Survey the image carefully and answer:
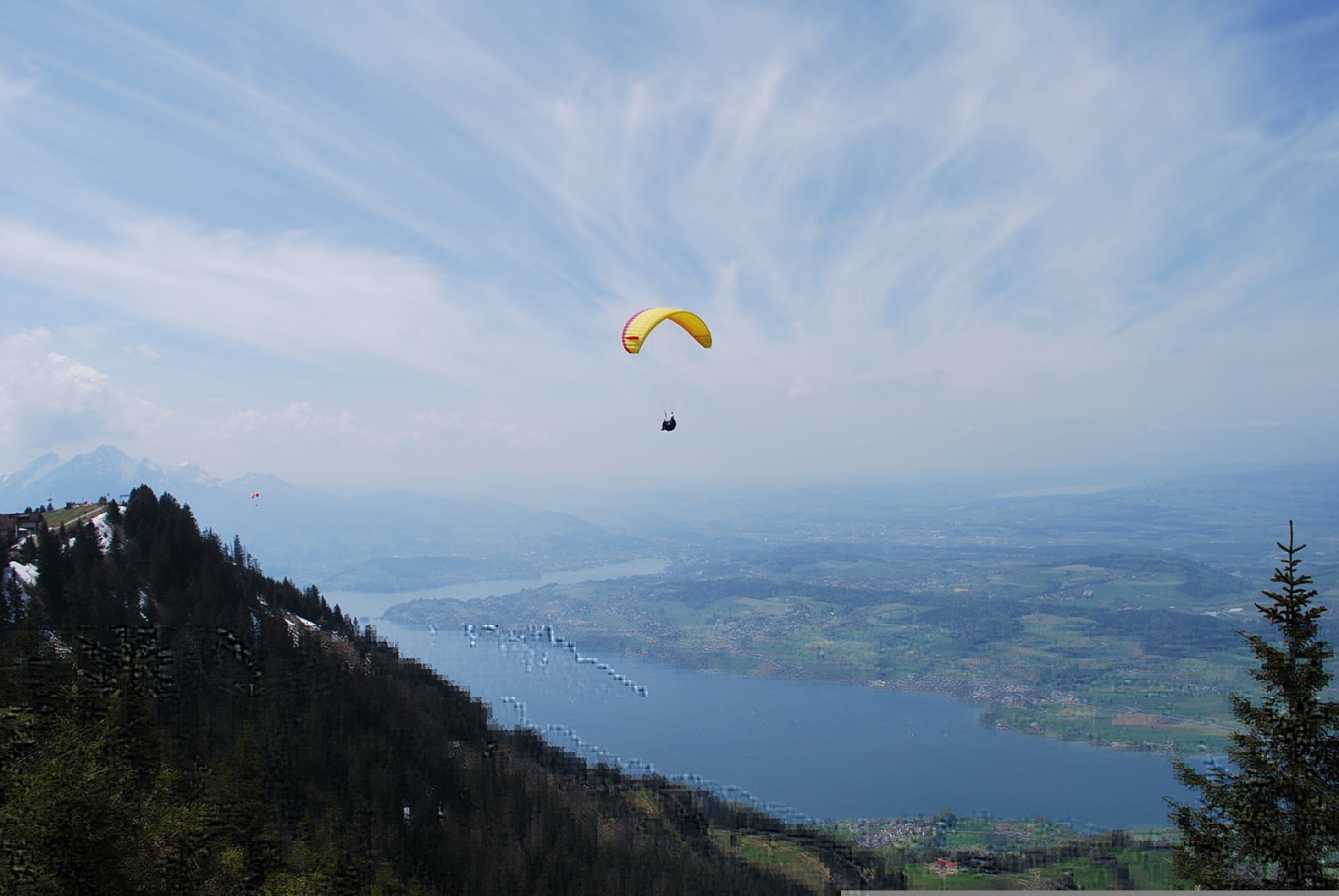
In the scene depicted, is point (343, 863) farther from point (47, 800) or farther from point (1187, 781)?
point (1187, 781)

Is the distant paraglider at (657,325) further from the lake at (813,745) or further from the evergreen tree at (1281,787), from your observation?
the lake at (813,745)

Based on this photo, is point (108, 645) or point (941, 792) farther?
point (941, 792)

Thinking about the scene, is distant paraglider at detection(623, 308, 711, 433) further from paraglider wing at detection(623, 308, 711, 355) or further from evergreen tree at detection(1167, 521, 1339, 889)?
evergreen tree at detection(1167, 521, 1339, 889)

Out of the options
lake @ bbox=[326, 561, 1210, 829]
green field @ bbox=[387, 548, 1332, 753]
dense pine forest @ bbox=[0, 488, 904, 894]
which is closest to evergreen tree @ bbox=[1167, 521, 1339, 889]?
dense pine forest @ bbox=[0, 488, 904, 894]

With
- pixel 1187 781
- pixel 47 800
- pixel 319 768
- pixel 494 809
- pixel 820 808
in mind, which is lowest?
pixel 820 808

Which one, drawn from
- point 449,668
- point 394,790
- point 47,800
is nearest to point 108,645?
point 394,790

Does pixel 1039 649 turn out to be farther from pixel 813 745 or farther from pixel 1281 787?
pixel 1281 787

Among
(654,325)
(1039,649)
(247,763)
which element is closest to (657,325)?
(654,325)
